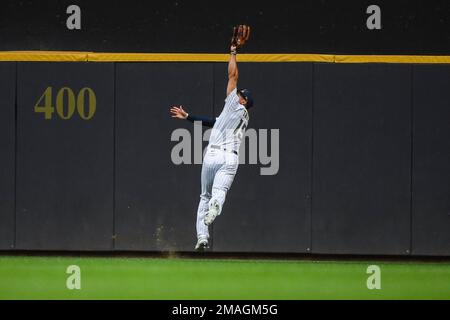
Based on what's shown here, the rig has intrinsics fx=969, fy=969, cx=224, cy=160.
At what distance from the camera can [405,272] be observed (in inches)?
448

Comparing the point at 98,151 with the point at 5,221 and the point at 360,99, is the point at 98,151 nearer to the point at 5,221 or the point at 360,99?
the point at 5,221

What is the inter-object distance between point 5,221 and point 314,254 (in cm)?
396

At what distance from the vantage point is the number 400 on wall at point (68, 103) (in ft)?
40.5

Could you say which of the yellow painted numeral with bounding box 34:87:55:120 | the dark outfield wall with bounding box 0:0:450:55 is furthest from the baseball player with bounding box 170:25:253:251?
the yellow painted numeral with bounding box 34:87:55:120

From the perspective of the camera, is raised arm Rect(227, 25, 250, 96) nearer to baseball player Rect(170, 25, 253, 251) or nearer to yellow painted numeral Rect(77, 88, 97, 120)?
baseball player Rect(170, 25, 253, 251)

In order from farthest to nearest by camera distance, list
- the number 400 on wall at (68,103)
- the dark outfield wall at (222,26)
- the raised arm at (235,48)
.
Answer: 1. the dark outfield wall at (222,26)
2. the number 400 on wall at (68,103)
3. the raised arm at (235,48)

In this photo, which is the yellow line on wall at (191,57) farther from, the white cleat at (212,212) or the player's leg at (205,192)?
the white cleat at (212,212)

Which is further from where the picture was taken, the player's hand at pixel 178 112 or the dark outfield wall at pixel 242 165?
the dark outfield wall at pixel 242 165

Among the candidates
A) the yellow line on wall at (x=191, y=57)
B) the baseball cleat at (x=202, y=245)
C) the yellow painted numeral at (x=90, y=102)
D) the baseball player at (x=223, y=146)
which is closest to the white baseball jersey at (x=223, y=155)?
the baseball player at (x=223, y=146)

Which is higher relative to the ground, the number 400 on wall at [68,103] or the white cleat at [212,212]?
the number 400 on wall at [68,103]

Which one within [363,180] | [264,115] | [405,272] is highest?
[264,115]

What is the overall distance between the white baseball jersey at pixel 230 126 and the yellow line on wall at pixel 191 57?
2.41 ft

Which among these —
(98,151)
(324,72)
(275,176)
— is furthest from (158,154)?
(324,72)

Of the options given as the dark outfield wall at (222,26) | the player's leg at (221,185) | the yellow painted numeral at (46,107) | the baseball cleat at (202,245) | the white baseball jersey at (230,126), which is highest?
the dark outfield wall at (222,26)
